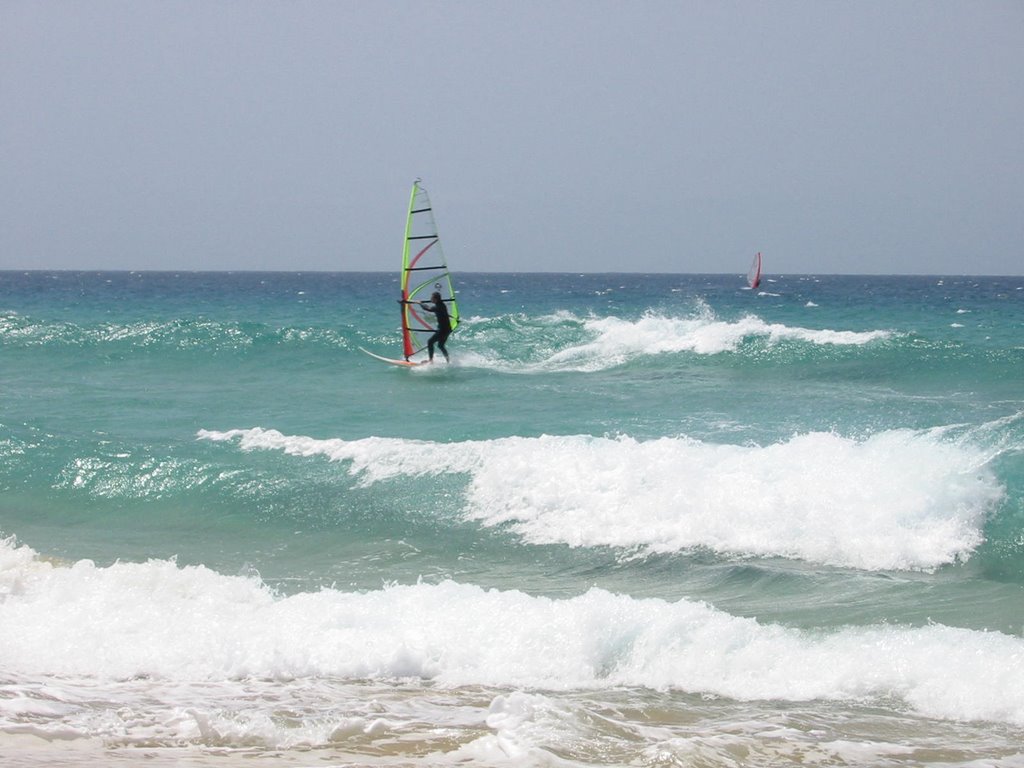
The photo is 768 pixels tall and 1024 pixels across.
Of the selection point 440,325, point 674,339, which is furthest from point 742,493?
point 674,339

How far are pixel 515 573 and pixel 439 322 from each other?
1162cm

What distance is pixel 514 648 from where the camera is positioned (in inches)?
233

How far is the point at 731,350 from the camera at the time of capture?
20781mm

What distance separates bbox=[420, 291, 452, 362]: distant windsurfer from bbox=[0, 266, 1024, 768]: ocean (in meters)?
1.82

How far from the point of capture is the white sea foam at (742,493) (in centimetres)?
849

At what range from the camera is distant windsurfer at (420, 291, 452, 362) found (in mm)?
19125

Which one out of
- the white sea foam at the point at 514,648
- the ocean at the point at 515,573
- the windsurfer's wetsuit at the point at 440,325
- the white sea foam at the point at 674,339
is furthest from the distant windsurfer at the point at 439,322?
the white sea foam at the point at 514,648

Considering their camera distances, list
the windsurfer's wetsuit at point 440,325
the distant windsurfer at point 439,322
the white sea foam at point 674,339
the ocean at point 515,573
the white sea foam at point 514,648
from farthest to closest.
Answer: the white sea foam at point 674,339, the windsurfer's wetsuit at point 440,325, the distant windsurfer at point 439,322, the white sea foam at point 514,648, the ocean at point 515,573

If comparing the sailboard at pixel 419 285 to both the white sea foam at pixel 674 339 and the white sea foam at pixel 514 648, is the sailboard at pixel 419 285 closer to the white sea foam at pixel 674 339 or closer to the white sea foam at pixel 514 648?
the white sea foam at pixel 674 339

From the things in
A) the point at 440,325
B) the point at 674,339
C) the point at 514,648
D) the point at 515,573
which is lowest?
the point at 515,573

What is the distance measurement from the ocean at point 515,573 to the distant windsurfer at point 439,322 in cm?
182

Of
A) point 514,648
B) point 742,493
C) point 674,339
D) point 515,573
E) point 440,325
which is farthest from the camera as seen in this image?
point 674,339

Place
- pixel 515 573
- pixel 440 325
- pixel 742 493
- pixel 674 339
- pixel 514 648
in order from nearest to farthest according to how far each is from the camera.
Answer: pixel 514 648 < pixel 515 573 < pixel 742 493 < pixel 440 325 < pixel 674 339

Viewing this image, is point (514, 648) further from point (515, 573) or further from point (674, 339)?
point (674, 339)
